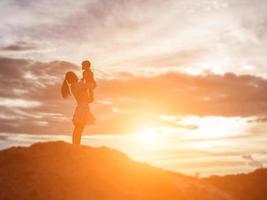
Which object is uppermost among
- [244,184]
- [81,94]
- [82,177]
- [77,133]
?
[81,94]

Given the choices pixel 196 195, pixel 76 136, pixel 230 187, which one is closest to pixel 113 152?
pixel 76 136

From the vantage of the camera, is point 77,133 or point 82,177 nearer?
point 82,177

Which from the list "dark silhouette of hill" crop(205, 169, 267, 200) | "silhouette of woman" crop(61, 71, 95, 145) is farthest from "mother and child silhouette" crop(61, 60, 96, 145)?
"dark silhouette of hill" crop(205, 169, 267, 200)

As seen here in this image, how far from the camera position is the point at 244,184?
26688 mm

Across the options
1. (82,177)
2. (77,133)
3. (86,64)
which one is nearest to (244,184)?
(77,133)

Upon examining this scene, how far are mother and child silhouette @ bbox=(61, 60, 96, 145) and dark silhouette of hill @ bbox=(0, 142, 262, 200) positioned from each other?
1.00m

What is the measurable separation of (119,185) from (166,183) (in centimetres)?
213

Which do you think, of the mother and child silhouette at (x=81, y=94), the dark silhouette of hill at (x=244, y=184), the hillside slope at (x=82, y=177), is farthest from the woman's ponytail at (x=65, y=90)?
the dark silhouette of hill at (x=244, y=184)

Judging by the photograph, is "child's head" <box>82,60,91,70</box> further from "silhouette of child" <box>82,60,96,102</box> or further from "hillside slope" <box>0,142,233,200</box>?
"hillside slope" <box>0,142,233,200</box>

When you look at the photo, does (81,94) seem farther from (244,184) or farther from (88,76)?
(244,184)

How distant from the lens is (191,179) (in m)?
22.6

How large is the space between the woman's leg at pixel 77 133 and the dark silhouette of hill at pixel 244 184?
29.0 ft

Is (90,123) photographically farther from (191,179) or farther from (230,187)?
(230,187)

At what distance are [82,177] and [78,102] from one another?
10.4ft
